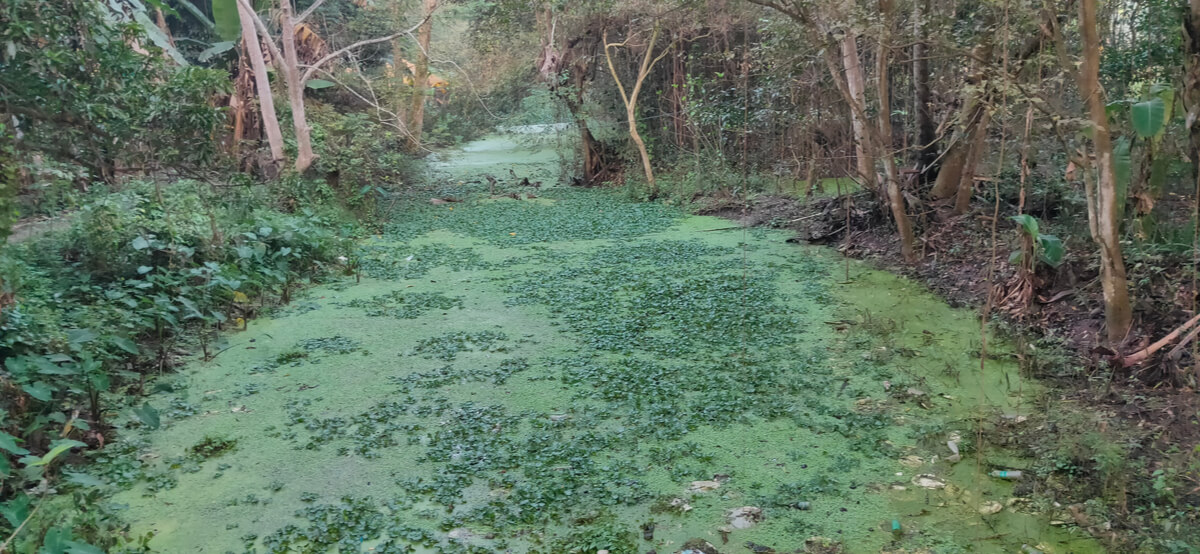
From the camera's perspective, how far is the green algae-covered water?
8.29 ft

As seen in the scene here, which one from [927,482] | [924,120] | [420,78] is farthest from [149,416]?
[420,78]

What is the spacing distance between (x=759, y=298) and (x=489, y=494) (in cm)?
293

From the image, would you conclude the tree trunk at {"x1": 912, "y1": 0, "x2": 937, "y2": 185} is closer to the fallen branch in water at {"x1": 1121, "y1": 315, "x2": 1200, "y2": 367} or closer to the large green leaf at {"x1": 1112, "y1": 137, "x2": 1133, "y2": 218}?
the large green leaf at {"x1": 1112, "y1": 137, "x2": 1133, "y2": 218}

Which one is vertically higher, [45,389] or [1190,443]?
[45,389]

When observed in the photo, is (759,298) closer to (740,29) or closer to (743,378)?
(743,378)

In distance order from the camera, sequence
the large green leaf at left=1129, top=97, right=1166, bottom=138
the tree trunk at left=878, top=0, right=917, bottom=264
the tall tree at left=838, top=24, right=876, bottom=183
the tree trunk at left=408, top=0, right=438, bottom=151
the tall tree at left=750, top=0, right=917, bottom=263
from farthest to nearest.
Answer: the tree trunk at left=408, top=0, right=438, bottom=151 → the tall tree at left=838, top=24, right=876, bottom=183 → the tree trunk at left=878, top=0, right=917, bottom=264 → the tall tree at left=750, top=0, right=917, bottom=263 → the large green leaf at left=1129, top=97, right=1166, bottom=138

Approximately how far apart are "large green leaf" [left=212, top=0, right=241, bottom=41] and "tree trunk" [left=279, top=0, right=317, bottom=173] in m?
0.52

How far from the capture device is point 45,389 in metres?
3.06

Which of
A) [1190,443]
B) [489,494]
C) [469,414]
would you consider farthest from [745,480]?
[1190,443]

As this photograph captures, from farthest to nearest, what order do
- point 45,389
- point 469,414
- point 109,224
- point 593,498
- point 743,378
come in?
point 109,224
point 743,378
point 469,414
point 45,389
point 593,498

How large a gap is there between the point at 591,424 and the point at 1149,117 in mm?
2724

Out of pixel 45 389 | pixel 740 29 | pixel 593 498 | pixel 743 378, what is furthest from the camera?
pixel 740 29

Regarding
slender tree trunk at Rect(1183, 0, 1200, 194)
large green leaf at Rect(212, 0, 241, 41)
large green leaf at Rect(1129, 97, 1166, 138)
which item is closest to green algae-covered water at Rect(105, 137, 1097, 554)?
large green leaf at Rect(1129, 97, 1166, 138)

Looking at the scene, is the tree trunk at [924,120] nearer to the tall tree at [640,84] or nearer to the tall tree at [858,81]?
the tall tree at [858,81]
